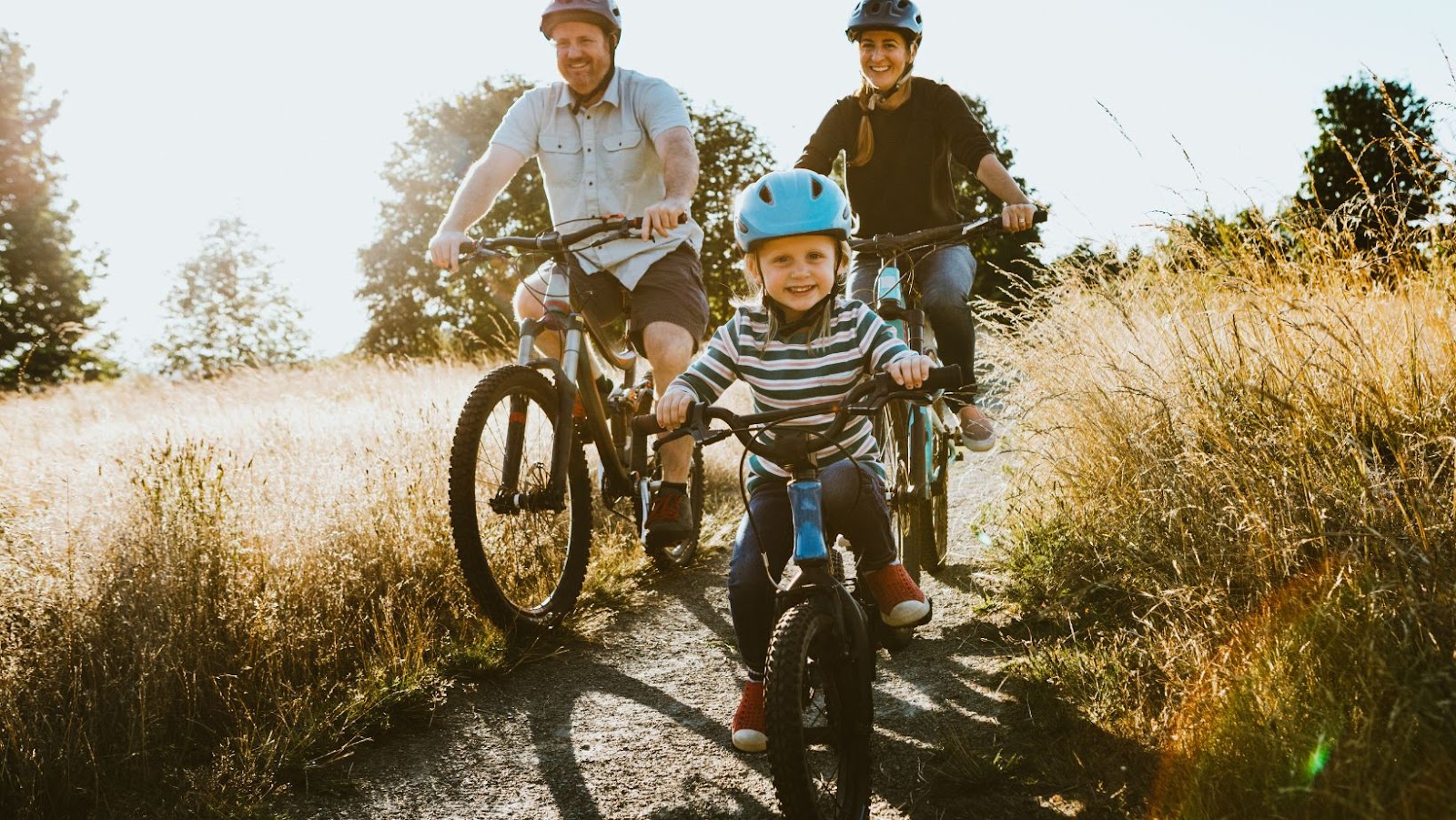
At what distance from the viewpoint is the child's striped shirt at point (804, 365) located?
298 cm

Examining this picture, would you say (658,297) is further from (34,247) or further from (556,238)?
(34,247)

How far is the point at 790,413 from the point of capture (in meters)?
2.55

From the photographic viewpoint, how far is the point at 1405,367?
3.36m

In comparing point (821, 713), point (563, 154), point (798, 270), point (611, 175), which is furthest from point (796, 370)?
point (563, 154)

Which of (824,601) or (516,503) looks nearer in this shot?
(824,601)

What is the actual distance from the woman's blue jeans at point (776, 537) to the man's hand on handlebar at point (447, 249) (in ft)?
5.84

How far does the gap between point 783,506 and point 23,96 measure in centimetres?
3669

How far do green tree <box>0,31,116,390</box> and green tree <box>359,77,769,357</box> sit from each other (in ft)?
24.9

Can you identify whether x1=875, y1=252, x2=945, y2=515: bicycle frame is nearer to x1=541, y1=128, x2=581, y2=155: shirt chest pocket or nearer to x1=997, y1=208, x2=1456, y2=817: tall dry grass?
x1=997, y1=208, x2=1456, y2=817: tall dry grass

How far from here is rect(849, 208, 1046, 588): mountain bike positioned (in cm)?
421

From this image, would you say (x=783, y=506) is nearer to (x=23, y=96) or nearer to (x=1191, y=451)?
(x=1191, y=451)

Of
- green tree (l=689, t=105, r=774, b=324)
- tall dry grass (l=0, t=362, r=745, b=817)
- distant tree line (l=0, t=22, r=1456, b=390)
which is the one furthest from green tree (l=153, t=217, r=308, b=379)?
tall dry grass (l=0, t=362, r=745, b=817)

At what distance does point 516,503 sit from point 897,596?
1.67 meters

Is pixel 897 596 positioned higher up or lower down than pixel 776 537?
lower down
